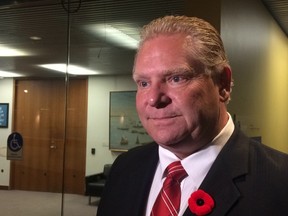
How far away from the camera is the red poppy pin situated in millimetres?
742

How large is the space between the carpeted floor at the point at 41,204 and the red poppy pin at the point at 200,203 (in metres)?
3.62

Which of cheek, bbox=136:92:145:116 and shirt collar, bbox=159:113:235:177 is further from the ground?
cheek, bbox=136:92:145:116

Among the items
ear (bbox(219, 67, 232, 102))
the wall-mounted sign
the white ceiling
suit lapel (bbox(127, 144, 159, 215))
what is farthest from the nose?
the wall-mounted sign

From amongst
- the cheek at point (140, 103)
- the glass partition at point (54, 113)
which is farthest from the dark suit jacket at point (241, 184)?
the glass partition at point (54, 113)

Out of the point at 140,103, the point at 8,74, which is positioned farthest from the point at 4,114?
the point at 140,103

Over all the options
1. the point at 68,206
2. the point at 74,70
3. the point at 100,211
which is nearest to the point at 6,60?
the point at 74,70

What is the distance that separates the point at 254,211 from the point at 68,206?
396 cm

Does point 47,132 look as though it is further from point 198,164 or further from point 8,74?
point 198,164

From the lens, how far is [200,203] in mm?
758

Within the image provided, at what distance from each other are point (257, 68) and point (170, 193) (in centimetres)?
277

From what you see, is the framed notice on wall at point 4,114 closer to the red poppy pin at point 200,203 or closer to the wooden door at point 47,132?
the wooden door at point 47,132

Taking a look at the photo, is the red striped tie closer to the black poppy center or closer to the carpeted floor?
the black poppy center

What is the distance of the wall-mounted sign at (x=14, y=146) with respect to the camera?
4262 millimetres

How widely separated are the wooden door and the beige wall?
203 cm
